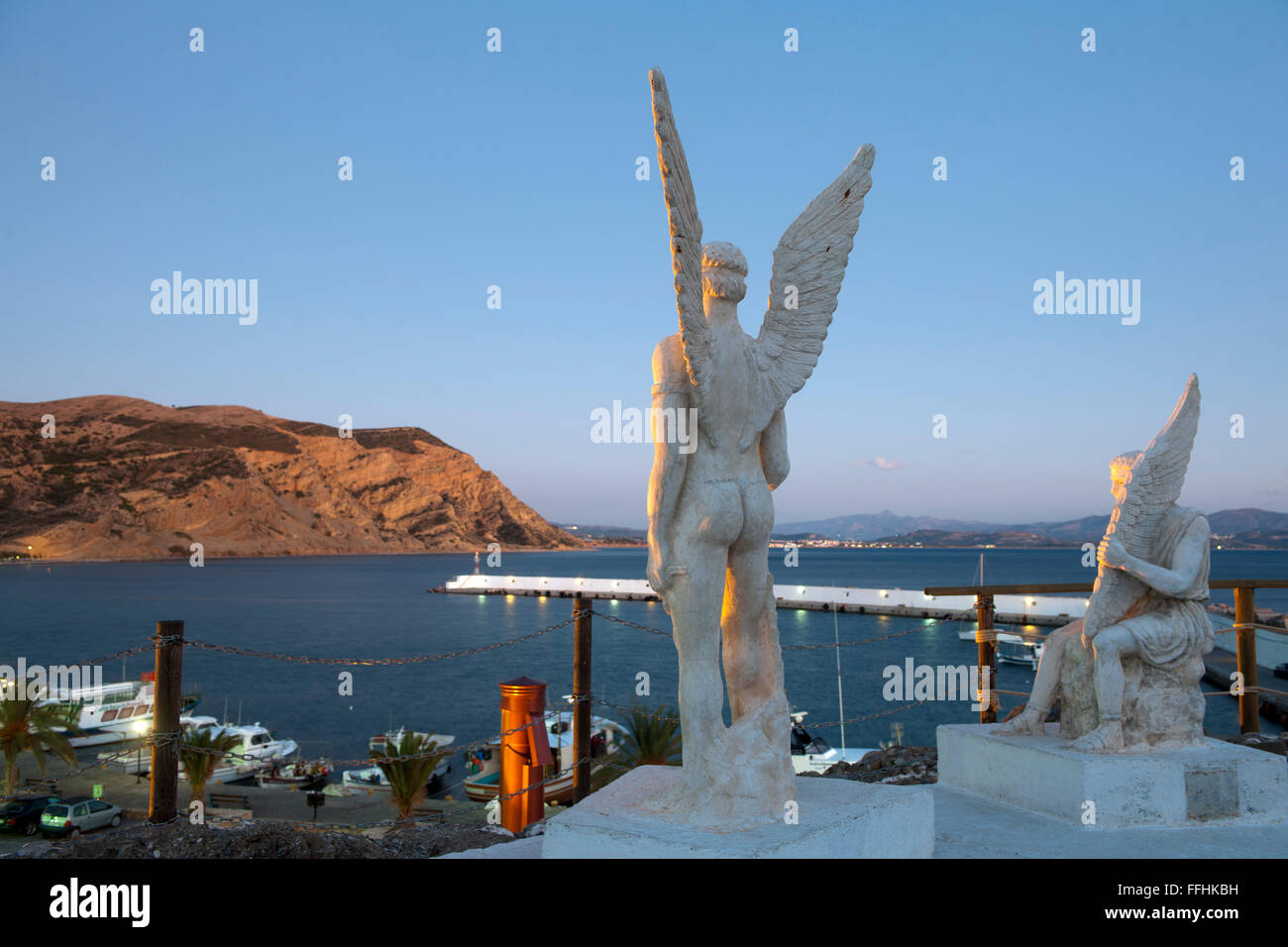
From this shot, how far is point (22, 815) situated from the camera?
1445 centimetres

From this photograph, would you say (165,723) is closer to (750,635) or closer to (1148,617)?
(750,635)

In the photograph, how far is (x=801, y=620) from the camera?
56906mm

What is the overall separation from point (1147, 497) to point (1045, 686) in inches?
51.2

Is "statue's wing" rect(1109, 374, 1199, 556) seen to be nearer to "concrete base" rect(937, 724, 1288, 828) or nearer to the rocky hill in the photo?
"concrete base" rect(937, 724, 1288, 828)

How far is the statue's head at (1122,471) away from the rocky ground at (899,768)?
294cm

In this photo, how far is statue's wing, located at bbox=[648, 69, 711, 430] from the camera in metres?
3.55

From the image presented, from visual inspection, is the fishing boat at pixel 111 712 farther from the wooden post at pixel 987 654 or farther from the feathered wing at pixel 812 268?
the feathered wing at pixel 812 268

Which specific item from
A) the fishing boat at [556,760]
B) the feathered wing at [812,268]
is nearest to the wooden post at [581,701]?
the feathered wing at [812,268]

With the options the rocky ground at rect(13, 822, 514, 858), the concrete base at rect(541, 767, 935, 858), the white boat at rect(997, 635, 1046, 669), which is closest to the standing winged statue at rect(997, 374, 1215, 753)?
the concrete base at rect(541, 767, 935, 858)

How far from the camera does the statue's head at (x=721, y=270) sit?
13.2ft

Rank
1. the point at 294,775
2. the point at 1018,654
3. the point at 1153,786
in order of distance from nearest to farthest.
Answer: the point at 1153,786 → the point at 294,775 → the point at 1018,654

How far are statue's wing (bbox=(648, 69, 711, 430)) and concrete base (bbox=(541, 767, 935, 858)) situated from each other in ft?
6.08

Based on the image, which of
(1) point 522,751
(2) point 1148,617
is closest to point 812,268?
(2) point 1148,617
